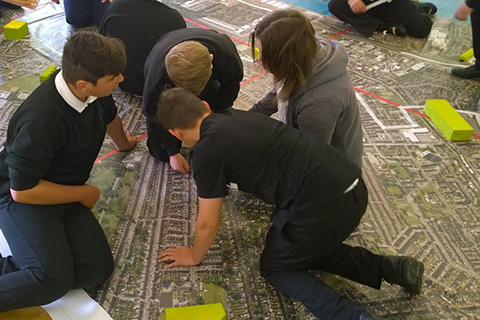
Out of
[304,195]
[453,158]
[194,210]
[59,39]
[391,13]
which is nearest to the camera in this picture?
[304,195]

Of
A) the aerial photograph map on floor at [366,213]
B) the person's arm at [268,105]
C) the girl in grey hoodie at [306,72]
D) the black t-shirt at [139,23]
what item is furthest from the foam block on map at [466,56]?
the black t-shirt at [139,23]

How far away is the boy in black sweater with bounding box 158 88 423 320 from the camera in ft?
3.05

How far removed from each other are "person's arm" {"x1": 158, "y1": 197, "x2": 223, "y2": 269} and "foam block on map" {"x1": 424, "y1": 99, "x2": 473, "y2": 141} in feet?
3.45

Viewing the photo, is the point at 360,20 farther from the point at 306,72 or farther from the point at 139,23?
the point at 306,72

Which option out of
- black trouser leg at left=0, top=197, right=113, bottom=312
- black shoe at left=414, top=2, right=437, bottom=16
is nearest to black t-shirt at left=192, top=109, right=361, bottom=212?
black trouser leg at left=0, top=197, right=113, bottom=312

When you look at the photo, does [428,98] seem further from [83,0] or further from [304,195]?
[83,0]

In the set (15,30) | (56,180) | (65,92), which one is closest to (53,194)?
(56,180)

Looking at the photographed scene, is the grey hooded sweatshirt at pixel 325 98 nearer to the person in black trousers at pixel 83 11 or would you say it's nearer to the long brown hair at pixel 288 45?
the long brown hair at pixel 288 45

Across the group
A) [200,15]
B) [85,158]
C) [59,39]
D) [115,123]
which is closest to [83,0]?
[59,39]

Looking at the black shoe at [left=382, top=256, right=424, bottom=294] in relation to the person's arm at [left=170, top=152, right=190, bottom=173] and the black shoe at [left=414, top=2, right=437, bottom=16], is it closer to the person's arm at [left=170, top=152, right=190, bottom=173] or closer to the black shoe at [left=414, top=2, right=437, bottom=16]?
the person's arm at [left=170, top=152, right=190, bottom=173]

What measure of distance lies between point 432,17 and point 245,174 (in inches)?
82.2

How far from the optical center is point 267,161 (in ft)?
3.09

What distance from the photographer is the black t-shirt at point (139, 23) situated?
1.62 metres

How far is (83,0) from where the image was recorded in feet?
7.08
